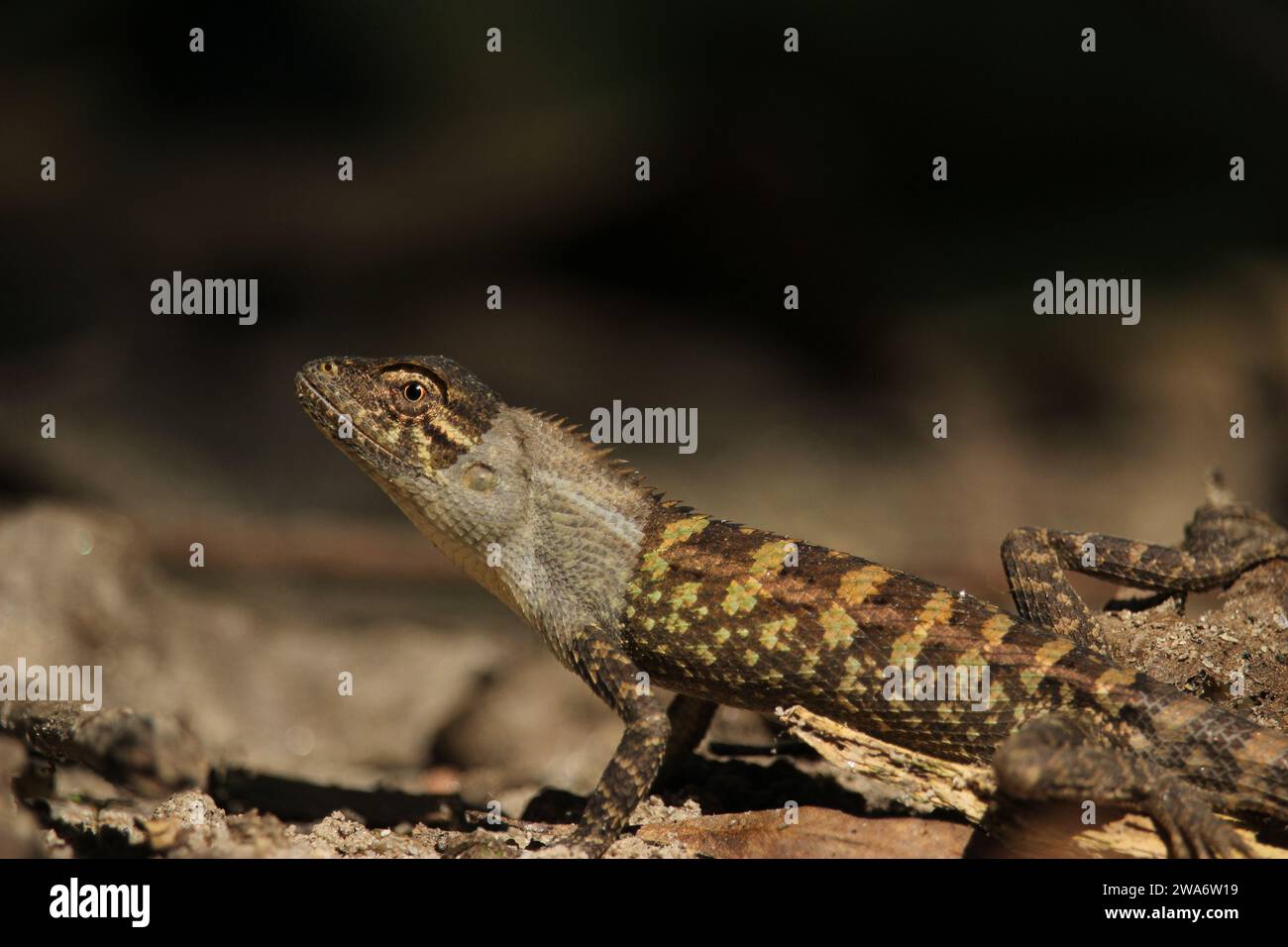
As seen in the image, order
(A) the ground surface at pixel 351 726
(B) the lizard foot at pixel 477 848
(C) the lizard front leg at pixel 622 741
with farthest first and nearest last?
(A) the ground surface at pixel 351 726 < (C) the lizard front leg at pixel 622 741 < (B) the lizard foot at pixel 477 848

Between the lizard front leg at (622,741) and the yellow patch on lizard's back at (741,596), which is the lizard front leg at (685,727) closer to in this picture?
the lizard front leg at (622,741)

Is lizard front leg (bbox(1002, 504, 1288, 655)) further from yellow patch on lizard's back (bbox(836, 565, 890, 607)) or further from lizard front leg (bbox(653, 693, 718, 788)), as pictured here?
lizard front leg (bbox(653, 693, 718, 788))

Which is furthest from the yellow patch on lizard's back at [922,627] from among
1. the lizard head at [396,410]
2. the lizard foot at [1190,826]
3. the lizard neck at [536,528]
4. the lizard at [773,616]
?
the lizard head at [396,410]

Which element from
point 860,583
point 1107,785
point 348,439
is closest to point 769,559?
point 860,583

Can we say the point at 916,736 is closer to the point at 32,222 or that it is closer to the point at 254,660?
the point at 254,660

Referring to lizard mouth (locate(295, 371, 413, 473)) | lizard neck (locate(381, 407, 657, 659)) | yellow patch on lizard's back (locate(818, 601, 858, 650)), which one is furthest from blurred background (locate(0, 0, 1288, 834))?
yellow patch on lizard's back (locate(818, 601, 858, 650))

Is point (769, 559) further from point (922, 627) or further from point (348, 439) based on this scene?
point (348, 439)

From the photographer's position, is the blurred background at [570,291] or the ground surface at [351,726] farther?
the blurred background at [570,291]
